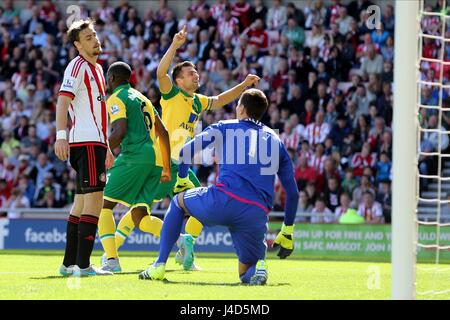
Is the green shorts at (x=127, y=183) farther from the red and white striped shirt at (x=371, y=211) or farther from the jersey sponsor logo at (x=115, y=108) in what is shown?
the red and white striped shirt at (x=371, y=211)

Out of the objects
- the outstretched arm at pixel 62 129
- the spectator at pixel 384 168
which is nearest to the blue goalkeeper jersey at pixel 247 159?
the outstretched arm at pixel 62 129

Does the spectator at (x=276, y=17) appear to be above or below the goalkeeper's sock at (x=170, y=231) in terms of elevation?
above

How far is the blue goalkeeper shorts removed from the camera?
8.59 m

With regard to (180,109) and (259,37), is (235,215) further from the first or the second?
(259,37)

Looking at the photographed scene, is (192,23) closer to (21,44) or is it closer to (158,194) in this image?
(21,44)

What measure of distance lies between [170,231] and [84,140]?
1389mm

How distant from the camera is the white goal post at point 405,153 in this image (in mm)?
6430

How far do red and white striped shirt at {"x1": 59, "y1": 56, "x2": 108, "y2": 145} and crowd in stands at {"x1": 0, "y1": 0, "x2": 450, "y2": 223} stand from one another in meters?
8.49

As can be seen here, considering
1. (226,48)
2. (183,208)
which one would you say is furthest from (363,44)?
(183,208)

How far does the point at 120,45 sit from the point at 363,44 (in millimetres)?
5903

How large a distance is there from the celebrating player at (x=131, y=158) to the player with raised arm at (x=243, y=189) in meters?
1.64

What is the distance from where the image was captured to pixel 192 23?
23469 mm

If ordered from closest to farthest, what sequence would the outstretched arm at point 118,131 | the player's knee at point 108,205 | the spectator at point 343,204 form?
the outstretched arm at point 118,131
the player's knee at point 108,205
the spectator at point 343,204

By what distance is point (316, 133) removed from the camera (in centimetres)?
2041
